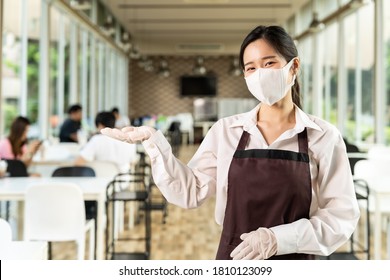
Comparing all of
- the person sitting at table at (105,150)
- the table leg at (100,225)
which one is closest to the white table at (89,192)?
the table leg at (100,225)

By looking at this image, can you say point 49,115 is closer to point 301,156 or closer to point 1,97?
point 1,97

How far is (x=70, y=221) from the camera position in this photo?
3.38 metres

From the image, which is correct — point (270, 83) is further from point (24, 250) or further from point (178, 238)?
point (178, 238)

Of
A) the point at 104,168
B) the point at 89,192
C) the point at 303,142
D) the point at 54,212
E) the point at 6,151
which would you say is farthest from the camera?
the point at 6,151

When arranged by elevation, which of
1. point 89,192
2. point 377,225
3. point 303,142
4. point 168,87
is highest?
point 168,87

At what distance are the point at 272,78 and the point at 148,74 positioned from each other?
57.4ft

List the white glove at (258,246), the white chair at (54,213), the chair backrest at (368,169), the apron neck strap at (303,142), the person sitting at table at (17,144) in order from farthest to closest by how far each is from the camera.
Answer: the person sitting at table at (17,144) < the chair backrest at (368,169) < the white chair at (54,213) < the apron neck strap at (303,142) < the white glove at (258,246)

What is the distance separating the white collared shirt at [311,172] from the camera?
1.25 meters

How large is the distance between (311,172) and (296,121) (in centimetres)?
13

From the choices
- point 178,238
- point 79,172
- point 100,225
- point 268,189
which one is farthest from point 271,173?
point 178,238

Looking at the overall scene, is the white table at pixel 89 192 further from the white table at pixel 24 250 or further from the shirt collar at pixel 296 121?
the shirt collar at pixel 296 121

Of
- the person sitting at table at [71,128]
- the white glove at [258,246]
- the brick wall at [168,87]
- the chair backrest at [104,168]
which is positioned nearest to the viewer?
the white glove at [258,246]

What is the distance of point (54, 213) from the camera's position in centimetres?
334

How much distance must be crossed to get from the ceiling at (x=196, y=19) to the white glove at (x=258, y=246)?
25.8 feet
